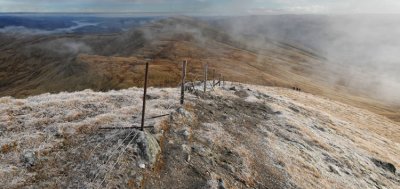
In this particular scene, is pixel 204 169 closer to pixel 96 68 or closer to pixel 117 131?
pixel 117 131

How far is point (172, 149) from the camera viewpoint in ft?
79.6

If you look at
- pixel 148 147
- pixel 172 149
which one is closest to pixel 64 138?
pixel 148 147

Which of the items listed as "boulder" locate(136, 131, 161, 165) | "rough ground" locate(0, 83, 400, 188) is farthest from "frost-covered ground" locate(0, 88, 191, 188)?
"boulder" locate(136, 131, 161, 165)

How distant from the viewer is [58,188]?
61.3ft

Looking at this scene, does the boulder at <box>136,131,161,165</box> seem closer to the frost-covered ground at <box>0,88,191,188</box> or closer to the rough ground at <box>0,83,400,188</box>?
the rough ground at <box>0,83,400,188</box>

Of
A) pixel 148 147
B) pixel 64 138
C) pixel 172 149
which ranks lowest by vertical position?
pixel 172 149

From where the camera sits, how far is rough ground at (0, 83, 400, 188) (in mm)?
20594

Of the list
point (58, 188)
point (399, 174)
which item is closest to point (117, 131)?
point (58, 188)

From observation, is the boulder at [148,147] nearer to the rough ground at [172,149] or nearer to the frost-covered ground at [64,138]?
the rough ground at [172,149]

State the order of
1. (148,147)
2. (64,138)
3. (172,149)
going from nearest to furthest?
(148,147) → (64,138) → (172,149)

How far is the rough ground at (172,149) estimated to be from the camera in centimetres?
2059

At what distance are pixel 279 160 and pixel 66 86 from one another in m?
139

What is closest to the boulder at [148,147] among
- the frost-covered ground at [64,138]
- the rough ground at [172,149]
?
the rough ground at [172,149]

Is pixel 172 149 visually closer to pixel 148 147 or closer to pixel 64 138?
pixel 148 147
